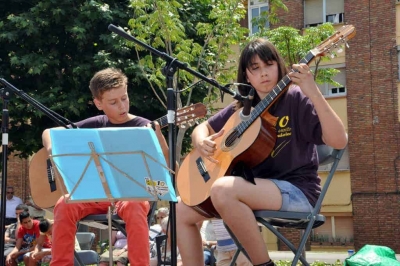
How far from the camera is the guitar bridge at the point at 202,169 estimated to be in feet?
12.9

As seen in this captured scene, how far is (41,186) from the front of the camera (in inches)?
189

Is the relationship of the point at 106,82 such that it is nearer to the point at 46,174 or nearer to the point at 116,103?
the point at 116,103

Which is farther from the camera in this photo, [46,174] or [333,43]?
[46,174]

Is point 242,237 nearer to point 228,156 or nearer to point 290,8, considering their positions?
point 228,156

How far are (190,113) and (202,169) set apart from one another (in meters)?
1.09

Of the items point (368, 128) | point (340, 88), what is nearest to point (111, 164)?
point (368, 128)

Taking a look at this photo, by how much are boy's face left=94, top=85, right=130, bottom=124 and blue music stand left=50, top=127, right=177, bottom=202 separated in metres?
1.08

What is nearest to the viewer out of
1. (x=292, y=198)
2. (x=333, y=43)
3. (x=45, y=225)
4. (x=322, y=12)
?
(x=292, y=198)

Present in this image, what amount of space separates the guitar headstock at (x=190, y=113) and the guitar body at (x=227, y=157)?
2.98 ft

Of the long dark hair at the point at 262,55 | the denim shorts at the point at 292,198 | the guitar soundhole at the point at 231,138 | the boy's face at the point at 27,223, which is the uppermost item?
the long dark hair at the point at 262,55

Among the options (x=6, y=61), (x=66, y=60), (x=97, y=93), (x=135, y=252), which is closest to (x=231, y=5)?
(x=66, y=60)

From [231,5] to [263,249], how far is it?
31.0 feet

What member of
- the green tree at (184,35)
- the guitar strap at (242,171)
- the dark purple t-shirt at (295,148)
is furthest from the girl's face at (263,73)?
the green tree at (184,35)

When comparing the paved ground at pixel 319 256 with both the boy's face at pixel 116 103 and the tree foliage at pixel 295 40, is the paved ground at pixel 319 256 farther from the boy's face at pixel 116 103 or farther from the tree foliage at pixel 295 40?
the boy's face at pixel 116 103
